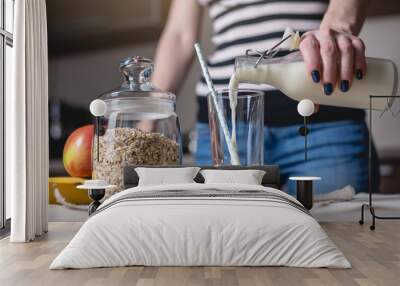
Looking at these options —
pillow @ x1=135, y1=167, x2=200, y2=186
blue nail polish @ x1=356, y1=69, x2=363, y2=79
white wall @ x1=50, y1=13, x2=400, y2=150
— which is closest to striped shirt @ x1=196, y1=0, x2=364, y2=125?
white wall @ x1=50, y1=13, x2=400, y2=150

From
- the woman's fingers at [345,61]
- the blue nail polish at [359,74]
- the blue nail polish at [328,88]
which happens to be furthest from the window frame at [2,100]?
the blue nail polish at [359,74]

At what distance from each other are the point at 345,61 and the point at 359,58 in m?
0.12

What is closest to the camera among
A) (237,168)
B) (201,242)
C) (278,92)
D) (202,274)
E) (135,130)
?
(202,274)

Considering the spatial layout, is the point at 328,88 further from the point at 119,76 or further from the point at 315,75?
the point at 119,76

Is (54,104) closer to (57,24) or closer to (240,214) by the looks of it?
(57,24)

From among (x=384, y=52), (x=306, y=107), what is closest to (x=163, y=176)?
(x=306, y=107)

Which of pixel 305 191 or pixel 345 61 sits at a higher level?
pixel 345 61

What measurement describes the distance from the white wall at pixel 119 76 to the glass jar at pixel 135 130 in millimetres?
551

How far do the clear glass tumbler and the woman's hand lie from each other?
1.72ft

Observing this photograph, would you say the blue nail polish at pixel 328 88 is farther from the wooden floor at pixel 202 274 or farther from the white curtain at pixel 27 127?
the white curtain at pixel 27 127

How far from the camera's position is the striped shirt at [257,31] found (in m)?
5.70

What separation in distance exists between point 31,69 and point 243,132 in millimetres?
1761

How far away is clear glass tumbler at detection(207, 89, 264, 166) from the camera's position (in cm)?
527

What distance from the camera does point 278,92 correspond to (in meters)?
5.61
